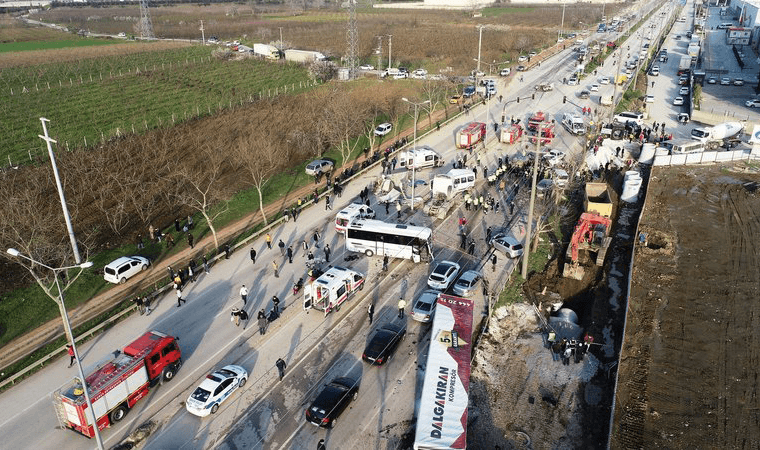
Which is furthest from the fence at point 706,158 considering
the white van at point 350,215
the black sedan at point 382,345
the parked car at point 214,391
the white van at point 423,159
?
the parked car at point 214,391

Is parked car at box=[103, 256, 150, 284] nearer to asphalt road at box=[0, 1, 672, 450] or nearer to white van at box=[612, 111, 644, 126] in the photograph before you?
asphalt road at box=[0, 1, 672, 450]

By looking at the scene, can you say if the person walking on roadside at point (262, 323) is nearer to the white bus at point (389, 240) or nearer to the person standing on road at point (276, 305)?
the person standing on road at point (276, 305)

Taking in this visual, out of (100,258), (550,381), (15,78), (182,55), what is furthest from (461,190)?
(182,55)

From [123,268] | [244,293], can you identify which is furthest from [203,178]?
[244,293]

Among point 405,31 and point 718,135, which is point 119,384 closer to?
point 718,135

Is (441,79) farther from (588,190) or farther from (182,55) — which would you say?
(182,55)
